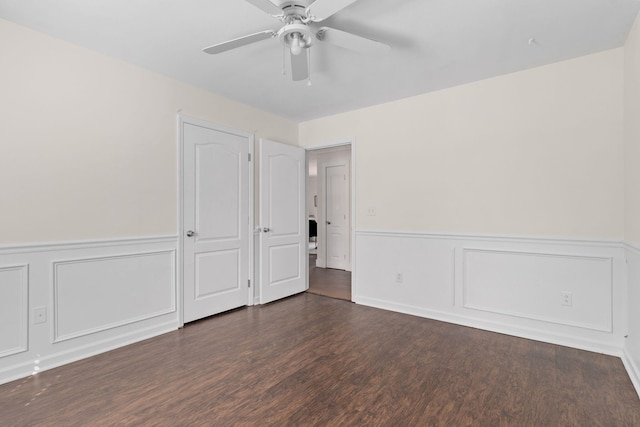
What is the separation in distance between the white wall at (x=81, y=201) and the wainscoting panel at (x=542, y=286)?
3031mm

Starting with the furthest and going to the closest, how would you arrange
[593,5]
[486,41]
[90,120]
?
[90,120], [486,41], [593,5]

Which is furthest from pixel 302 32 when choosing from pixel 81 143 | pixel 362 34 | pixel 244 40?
pixel 81 143

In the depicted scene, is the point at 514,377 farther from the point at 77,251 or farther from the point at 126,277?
the point at 77,251

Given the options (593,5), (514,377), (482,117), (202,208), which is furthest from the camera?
(202,208)

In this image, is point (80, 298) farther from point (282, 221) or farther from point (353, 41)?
point (353, 41)

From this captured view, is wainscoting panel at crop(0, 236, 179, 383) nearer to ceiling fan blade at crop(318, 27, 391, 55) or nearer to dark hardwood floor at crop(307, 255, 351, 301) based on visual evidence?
dark hardwood floor at crop(307, 255, 351, 301)

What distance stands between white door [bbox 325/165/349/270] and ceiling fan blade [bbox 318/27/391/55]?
4.11m

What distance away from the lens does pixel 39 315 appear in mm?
2309

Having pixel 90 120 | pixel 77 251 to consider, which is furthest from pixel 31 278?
pixel 90 120

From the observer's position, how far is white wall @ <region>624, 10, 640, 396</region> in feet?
6.86

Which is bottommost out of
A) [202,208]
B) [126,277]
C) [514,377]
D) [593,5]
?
[514,377]

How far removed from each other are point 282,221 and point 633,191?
335 centimetres

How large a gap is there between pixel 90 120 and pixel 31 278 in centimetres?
128

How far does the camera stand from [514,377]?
220 centimetres
